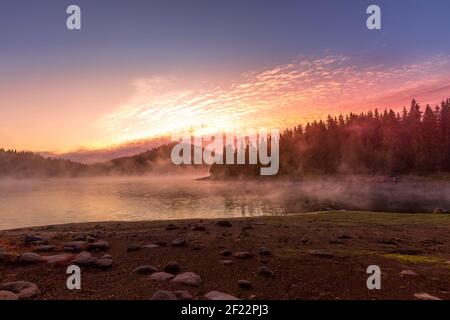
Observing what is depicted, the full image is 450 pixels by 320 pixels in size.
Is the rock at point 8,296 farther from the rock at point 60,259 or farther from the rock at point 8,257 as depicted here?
the rock at point 8,257

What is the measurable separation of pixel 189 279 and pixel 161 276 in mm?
1073

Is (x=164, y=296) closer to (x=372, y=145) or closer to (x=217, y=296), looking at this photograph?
(x=217, y=296)

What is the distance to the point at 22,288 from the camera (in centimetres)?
975

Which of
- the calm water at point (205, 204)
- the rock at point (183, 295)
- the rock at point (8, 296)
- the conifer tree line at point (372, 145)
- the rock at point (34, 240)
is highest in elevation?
the conifer tree line at point (372, 145)

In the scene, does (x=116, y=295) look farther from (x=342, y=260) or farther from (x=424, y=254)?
(x=424, y=254)

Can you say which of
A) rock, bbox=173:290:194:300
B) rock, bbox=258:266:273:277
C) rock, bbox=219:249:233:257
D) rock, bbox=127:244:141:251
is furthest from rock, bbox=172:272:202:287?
rock, bbox=127:244:141:251

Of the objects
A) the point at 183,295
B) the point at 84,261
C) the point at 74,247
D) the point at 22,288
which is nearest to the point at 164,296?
the point at 183,295

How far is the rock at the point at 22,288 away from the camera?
9266 millimetres

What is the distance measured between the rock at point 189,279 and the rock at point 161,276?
0.39m

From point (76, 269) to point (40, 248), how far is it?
15.9ft

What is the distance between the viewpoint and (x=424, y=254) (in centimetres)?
1468

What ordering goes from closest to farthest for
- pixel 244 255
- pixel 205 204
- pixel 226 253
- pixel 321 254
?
pixel 244 255, pixel 321 254, pixel 226 253, pixel 205 204

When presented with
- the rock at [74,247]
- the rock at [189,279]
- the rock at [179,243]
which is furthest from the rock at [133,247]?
the rock at [189,279]
